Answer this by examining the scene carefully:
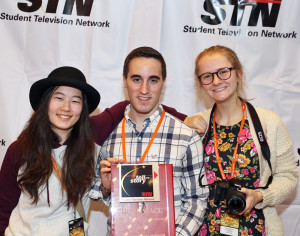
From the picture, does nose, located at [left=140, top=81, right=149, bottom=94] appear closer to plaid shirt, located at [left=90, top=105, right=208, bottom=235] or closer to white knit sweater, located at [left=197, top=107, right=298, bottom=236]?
plaid shirt, located at [left=90, top=105, right=208, bottom=235]

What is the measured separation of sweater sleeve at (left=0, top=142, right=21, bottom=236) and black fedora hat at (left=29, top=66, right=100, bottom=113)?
308mm

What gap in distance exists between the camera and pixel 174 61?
293cm

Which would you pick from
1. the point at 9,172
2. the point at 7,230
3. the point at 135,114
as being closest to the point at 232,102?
the point at 135,114

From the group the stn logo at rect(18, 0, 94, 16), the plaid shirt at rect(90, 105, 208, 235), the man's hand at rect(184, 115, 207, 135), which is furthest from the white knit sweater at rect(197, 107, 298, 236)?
the stn logo at rect(18, 0, 94, 16)

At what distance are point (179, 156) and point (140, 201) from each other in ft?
1.04

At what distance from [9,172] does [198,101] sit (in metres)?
1.66

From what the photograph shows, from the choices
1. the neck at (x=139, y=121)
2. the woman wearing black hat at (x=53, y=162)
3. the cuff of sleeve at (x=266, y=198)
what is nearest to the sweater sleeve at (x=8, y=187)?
the woman wearing black hat at (x=53, y=162)

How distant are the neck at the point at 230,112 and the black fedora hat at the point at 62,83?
0.76 metres

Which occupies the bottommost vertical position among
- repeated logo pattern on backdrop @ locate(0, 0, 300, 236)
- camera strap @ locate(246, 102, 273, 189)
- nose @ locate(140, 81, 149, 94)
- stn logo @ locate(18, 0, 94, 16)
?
camera strap @ locate(246, 102, 273, 189)

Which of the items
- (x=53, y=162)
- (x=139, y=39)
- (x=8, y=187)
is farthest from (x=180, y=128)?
(x=139, y=39)

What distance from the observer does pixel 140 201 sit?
1707 millimetres

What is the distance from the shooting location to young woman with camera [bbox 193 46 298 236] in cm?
196

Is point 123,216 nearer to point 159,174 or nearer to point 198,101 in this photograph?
point 159,174

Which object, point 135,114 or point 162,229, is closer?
point 162,229
